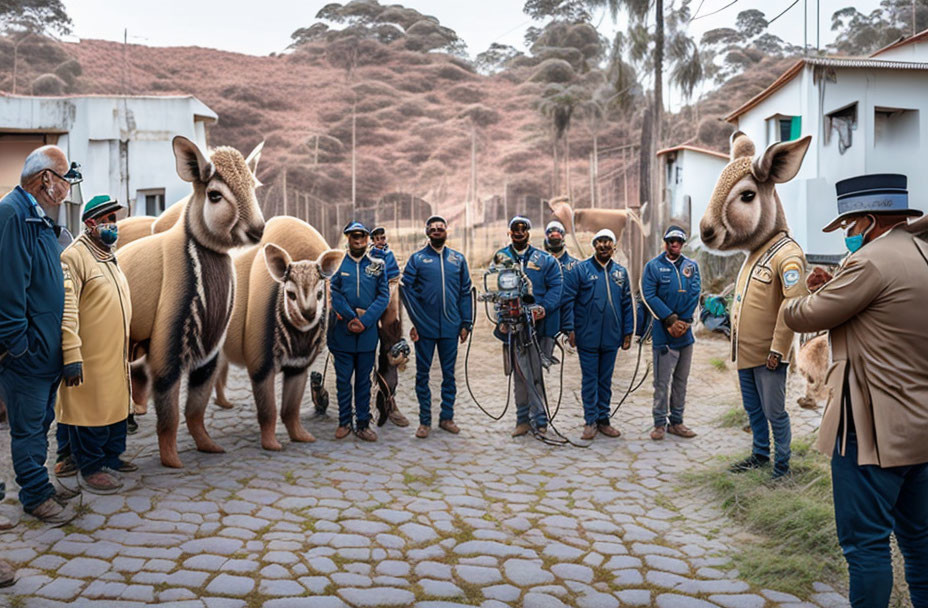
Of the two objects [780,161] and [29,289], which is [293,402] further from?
[780,161]

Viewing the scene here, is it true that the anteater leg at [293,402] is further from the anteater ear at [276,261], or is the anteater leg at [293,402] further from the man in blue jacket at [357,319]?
the anteater ear at [276,261]

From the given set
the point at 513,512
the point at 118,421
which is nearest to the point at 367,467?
the point at 513,512

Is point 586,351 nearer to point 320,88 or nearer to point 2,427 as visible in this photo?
point 2,427

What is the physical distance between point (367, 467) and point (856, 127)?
11101 millimetres

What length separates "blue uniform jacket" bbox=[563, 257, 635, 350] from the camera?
21.9ft

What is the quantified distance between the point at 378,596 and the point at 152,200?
12.7m

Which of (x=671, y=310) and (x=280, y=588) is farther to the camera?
(x=671, y=310)

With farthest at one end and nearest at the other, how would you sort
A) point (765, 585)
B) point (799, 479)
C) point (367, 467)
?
1. point (367, 467)
2. point (799, 479)
3. point (765, 585)

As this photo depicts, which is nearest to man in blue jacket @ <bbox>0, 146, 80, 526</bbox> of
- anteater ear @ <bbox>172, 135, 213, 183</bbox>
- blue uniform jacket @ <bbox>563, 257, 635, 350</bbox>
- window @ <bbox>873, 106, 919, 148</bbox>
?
anteater ear @ <bbox>172, 135, 213, 183</bbox>

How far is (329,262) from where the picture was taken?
629 cm

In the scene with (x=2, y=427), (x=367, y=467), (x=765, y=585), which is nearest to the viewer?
(x=765, y=585)

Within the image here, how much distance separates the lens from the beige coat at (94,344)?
15.4ft

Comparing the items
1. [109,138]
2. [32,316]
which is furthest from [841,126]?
[109,138]

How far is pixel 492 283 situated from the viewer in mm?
16641
